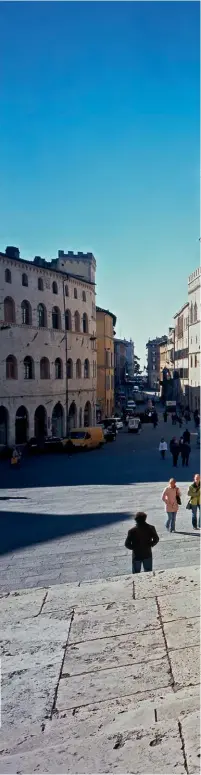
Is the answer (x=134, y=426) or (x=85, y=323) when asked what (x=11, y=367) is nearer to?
(x=85, y=323)

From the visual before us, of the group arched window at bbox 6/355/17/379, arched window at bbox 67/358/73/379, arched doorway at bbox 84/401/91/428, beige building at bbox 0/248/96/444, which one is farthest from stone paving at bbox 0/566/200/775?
arched doorway at bbox 84/401/91/428

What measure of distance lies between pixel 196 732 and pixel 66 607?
8.38ft

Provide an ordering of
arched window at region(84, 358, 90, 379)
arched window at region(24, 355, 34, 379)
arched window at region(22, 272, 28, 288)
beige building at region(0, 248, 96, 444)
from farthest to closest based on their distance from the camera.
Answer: arched window at region(84, 358, 90, 379) → arched window at region(24, 355, 34, 379) → arched window at region(22, 272, 28, 288) → beige building at region(0, 248, 96, 444)

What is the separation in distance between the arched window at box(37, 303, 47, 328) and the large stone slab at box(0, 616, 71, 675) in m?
34.2

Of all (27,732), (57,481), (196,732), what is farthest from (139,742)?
(57,481)

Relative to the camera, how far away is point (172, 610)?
5.79 m

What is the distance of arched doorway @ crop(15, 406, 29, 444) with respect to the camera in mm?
36219

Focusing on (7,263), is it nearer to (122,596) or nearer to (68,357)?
(68,357)

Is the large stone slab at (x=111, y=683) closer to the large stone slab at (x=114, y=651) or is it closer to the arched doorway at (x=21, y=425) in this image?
the large stone slab at (x=114, y=651)

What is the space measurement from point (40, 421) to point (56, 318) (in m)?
7.79

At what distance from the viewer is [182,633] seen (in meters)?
5.27

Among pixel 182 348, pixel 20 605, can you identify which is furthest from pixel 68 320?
pixel 182 348

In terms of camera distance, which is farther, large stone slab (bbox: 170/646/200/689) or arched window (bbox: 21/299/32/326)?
arched window (bbox: 21/299/32/326)

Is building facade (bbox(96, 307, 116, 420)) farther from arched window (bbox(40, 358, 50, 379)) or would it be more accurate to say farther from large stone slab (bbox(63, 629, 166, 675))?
large stone slab (bbox(63, 629, 166, 675))
